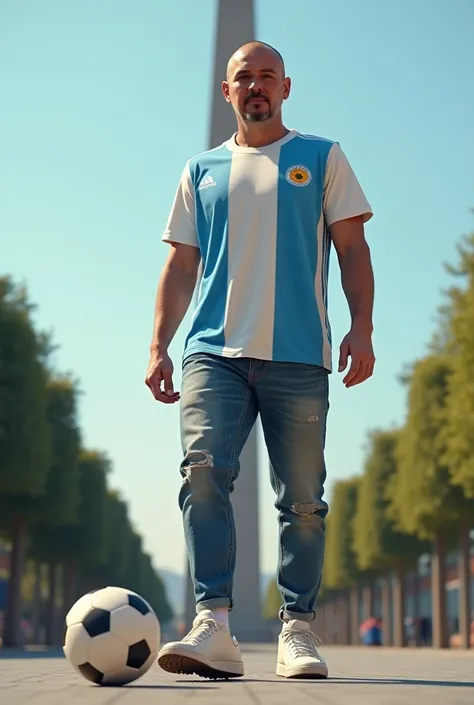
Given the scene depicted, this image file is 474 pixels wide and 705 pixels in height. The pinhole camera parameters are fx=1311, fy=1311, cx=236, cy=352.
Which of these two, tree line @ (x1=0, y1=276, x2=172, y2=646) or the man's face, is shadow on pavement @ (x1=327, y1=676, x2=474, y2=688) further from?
tree line @ (x1=0, y1=276, x2=172, y2=646)

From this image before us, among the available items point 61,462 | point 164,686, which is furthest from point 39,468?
point 164,686


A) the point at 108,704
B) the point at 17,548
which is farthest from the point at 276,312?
the point at 17,548

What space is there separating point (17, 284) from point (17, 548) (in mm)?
7564

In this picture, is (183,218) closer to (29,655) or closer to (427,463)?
(29,655)

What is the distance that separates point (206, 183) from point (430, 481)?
93.6 ft

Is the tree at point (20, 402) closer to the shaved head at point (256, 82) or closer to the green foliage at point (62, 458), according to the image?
the green foliage at point (62, 458)

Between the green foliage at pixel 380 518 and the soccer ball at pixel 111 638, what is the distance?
3844 centimetres

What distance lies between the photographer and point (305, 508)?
599cm

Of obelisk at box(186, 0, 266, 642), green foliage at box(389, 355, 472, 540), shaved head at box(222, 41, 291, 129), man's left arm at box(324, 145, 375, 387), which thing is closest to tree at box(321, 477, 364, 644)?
obelisk at box(186, 0, 266, 642)

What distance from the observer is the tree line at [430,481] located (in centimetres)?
2503

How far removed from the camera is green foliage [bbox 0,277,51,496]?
1212 inches

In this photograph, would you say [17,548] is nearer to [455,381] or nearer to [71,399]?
[71,399]

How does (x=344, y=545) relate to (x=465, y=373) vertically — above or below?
below

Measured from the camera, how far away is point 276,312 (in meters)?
6.09
